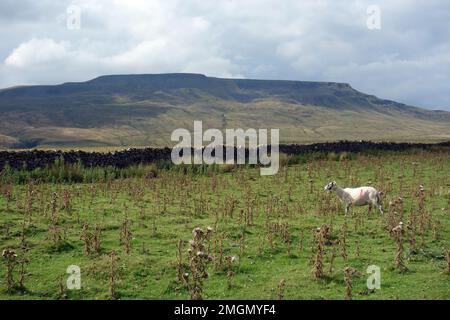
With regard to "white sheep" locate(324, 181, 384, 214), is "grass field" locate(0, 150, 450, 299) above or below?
below

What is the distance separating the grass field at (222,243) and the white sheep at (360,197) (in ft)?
1.17

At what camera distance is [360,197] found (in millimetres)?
18719

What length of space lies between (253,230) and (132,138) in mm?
156276

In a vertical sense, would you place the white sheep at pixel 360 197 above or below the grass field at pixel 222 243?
above

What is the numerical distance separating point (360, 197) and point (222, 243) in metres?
7.72

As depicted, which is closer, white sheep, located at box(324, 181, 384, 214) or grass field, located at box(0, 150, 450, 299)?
grass field, located at box(0, 150, 450, 299)

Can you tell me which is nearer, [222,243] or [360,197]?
[222,243]

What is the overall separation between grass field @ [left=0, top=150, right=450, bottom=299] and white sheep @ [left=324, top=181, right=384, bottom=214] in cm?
36

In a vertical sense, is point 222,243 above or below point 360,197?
below

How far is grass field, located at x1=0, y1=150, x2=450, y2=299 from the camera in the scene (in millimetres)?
10547

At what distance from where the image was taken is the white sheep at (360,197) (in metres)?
18.2

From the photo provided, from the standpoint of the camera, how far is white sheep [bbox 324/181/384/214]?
719 inches

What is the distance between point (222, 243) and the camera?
1302cm

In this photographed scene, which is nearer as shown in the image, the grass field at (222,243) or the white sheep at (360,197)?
the grass field at (222,243)
